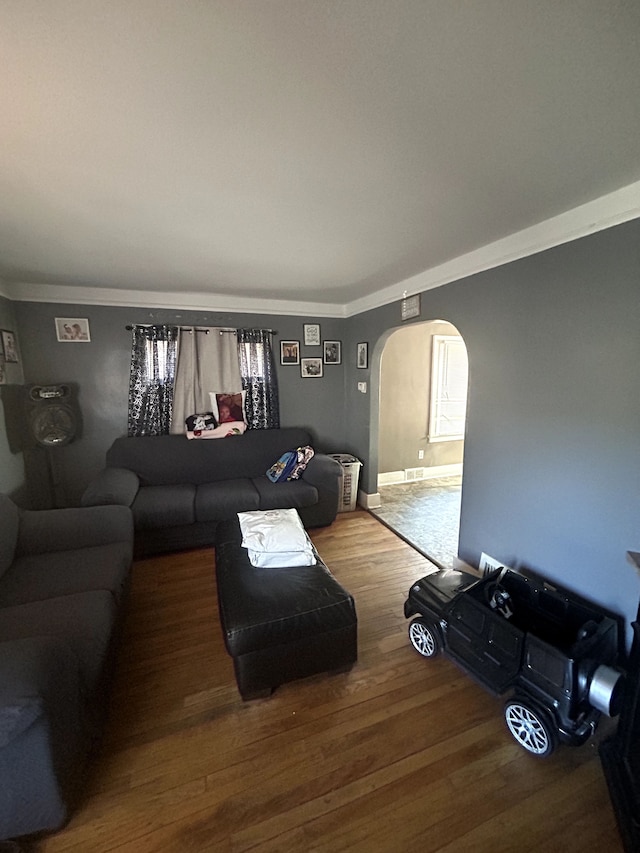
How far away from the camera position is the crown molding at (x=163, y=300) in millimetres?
3156

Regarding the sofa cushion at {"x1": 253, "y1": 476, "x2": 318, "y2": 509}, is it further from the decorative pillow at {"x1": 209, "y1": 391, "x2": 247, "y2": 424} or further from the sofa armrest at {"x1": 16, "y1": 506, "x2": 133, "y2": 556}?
the sofa armrest at {"x1": 16, "y1": 506, "x2": 133, "y2": 556}

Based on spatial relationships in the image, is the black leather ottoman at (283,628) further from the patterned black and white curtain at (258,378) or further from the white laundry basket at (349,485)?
the patterned black and white curtain at (258,378)

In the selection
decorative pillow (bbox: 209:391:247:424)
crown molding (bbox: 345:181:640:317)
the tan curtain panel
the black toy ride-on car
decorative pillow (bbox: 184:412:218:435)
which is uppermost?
crown molding (bbox: 345:181:640:317)

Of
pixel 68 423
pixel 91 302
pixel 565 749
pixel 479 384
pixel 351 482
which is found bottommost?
pixel 565 749

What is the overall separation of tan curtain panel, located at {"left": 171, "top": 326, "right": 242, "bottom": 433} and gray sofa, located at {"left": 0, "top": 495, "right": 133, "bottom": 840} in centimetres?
158

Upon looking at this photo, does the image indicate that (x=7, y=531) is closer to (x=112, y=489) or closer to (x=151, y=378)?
(x=112, y=489)

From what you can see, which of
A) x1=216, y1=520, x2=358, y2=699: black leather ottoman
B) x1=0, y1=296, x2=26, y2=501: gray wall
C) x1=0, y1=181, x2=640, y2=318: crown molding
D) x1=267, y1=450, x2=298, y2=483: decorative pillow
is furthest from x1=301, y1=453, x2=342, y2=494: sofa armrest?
x1=0, y1=296, x2=26, y2=501: gray wall

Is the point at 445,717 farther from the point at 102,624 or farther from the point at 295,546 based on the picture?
the point at 102,624

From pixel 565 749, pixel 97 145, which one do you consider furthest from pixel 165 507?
pixel 565 749

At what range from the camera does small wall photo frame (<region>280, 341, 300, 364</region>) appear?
4.00 metres

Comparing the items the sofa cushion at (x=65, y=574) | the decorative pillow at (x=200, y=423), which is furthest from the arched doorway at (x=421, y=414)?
the sofa cushion at (x=65, y=574)

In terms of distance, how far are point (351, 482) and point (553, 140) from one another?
3.11 m

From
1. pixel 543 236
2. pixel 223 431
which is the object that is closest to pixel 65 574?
pixel 223 431

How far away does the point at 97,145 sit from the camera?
4.02 ft
